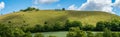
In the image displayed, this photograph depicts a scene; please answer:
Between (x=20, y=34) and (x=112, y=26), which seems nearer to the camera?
(x=20, y=34)

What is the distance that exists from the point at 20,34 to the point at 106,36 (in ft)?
96.6

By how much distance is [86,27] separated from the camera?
19362 cm

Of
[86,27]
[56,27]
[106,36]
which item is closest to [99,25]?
[86,27]

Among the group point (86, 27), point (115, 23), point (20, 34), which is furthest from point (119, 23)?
point (20, 34)

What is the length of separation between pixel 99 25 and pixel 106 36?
67.7 metres

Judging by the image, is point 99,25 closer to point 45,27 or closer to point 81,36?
point 45,27

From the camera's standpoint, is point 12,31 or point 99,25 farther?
point 99,25

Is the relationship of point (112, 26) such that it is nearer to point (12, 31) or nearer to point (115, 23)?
point (115, 23)

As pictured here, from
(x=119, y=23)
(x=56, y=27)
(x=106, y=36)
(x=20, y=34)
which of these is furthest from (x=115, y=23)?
(x=20, y=34)

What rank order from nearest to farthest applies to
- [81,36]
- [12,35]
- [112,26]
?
[81,36]
[12,35]
[112,26]

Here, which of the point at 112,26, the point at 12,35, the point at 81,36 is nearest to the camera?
the point at 81,36

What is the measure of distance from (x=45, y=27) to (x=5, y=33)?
236 feet

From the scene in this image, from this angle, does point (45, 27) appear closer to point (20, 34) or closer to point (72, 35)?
point (20, 34)

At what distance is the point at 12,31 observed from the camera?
123125 mm
